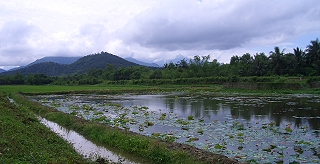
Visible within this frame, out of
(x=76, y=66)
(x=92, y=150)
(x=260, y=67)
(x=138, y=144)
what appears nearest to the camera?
(x=138, y=144)

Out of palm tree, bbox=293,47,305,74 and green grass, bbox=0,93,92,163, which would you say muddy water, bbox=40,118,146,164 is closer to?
green grass, bbox=0,93,92,163

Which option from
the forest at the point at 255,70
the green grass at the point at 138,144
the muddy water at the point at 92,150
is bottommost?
the muddy water at the point at 92,150

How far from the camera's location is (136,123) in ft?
49.3

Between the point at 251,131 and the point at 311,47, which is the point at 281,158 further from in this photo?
the point at 311,47

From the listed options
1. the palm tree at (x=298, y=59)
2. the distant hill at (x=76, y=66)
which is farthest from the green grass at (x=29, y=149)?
the distant hill at (x=76, y=66)

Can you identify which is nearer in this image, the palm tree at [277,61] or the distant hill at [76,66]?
the palm tree at [277,61]

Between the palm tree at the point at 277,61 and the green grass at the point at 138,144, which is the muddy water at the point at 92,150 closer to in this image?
the green grass at the point at 138,144

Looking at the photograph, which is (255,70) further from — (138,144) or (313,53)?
(138,144)

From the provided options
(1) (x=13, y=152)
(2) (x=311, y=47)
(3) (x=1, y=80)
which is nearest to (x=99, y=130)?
(1) (x=13, y=152)

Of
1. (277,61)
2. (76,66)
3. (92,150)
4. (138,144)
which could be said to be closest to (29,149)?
(92,150)

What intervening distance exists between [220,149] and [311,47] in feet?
198

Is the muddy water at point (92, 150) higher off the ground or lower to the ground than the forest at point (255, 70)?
lower

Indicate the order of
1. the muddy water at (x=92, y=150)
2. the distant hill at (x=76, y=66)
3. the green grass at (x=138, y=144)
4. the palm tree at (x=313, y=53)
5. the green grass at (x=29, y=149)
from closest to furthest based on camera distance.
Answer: the green grass at (x=29, y=149) < the green grass at (x=138, y=144) < the muddy water at (x=92, y=150) < the palm tree at (x=313, y=53) < the distant hill at (x=76, y=66)

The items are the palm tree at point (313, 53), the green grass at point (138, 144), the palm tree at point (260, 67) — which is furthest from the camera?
the palm tree at point (260, 67)
